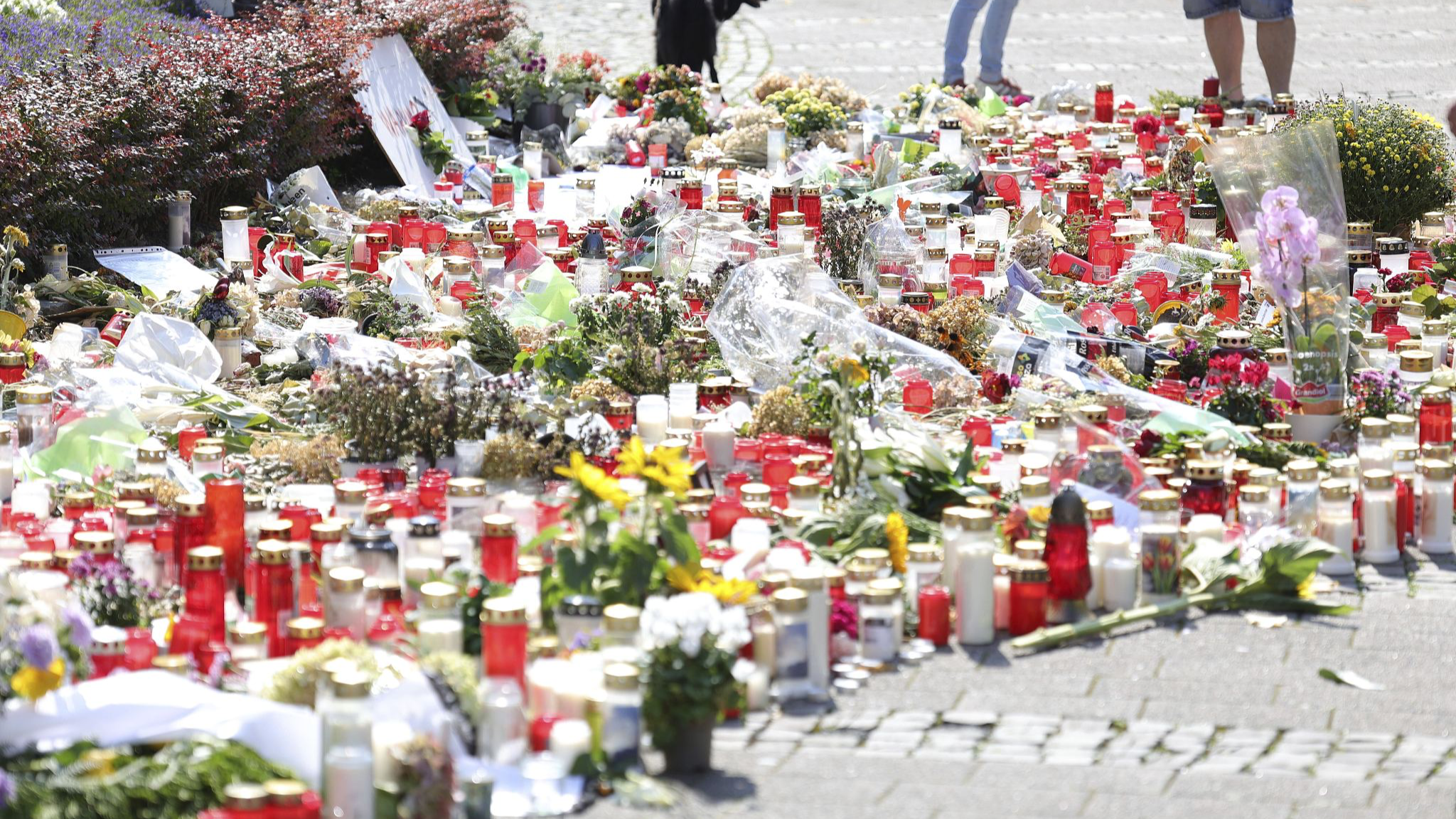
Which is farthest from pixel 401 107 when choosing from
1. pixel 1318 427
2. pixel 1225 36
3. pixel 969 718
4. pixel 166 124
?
pixel 969 718

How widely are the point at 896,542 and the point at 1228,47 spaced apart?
26.2 feet

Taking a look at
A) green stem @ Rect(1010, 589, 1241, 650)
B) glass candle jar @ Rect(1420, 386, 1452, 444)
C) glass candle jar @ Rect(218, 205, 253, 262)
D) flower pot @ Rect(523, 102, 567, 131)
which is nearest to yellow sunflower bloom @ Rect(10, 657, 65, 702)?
green stem @ Rect(1010, 589, 1241, 650)

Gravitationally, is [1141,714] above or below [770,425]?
below

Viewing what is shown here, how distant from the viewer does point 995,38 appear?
43.9 ft

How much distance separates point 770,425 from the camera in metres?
6.34

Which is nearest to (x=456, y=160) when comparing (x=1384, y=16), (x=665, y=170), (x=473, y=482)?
(x=665, y=170)

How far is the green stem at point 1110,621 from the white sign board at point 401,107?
639 cm

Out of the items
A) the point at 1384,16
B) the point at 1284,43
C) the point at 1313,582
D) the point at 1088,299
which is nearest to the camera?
the point at 1313,582

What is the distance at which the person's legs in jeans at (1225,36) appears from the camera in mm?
12211

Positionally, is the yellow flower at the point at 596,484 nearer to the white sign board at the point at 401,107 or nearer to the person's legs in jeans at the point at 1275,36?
the white sign board at the point at 401,107

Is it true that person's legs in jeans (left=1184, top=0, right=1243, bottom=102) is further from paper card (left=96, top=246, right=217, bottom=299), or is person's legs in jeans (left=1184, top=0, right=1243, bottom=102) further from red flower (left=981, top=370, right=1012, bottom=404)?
paper card (left=96, top=246, right=217, bottom=299)

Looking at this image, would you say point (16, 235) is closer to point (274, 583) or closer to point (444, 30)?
point (274, 583)

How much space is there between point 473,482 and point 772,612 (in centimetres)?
109

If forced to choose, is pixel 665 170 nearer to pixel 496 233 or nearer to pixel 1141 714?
pixel 496 233
